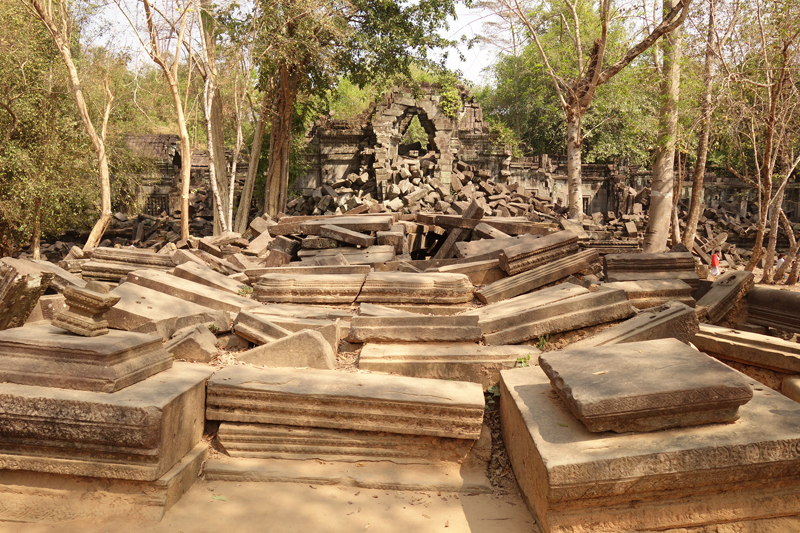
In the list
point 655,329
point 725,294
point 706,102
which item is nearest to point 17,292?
point 655,329

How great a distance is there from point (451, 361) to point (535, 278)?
6.20 ft

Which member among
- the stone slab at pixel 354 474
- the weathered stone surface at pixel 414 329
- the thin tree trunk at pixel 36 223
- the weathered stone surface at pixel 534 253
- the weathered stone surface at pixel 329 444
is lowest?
the thin tree trunk at pixel 36 223

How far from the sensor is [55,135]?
1318 cm

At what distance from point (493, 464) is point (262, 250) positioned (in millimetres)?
5767

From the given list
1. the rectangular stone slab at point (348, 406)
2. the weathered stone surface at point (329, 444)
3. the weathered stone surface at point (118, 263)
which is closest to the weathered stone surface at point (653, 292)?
the rectangular stone slab at point (348, 406)

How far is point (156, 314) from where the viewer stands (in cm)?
376

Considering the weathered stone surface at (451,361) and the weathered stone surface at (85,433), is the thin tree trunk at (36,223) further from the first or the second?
the weathered stone surface at (451,361)

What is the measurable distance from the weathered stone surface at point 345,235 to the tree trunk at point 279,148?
28.3ft

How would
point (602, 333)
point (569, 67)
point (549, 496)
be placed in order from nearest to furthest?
point (549, 496)
point (602, 333)
point (569, 67)

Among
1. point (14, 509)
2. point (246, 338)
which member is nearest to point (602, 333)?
point (246, 338)

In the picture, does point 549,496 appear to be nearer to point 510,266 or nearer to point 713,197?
point 510,266

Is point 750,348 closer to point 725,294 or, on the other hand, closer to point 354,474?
point 725,294

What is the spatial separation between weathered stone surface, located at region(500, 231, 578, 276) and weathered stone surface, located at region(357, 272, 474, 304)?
2.37 ft

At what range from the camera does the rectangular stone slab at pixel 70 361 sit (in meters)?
2.38
